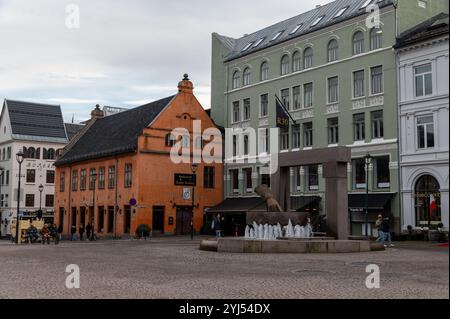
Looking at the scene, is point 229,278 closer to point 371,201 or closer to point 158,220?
point 371,201

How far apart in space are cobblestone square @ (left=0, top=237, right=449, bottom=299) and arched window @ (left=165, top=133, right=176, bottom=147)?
3206 cm

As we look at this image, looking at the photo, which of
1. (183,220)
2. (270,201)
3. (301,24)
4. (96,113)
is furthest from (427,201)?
(96,113)

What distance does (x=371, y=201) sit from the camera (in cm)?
4122

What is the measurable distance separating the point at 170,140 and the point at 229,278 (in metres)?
39.8

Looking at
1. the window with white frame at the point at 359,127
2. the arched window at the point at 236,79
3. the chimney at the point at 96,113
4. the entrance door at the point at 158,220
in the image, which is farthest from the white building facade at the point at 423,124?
the chimney at the point at 96,113

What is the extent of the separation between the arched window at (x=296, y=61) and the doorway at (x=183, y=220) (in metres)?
16.0

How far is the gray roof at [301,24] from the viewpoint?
149ft

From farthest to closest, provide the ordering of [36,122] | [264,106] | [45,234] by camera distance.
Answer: [36,122]
[264,106]
[45,234]

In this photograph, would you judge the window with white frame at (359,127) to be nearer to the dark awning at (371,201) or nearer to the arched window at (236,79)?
the dark awning at (371,201)

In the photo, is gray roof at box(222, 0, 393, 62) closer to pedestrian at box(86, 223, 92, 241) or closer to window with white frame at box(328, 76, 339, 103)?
window with white frame at box(328, 76, 339, 103)

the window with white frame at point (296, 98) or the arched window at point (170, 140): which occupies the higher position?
the window with white frame at point (296, 98)

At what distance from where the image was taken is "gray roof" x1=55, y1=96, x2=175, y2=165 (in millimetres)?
55250
